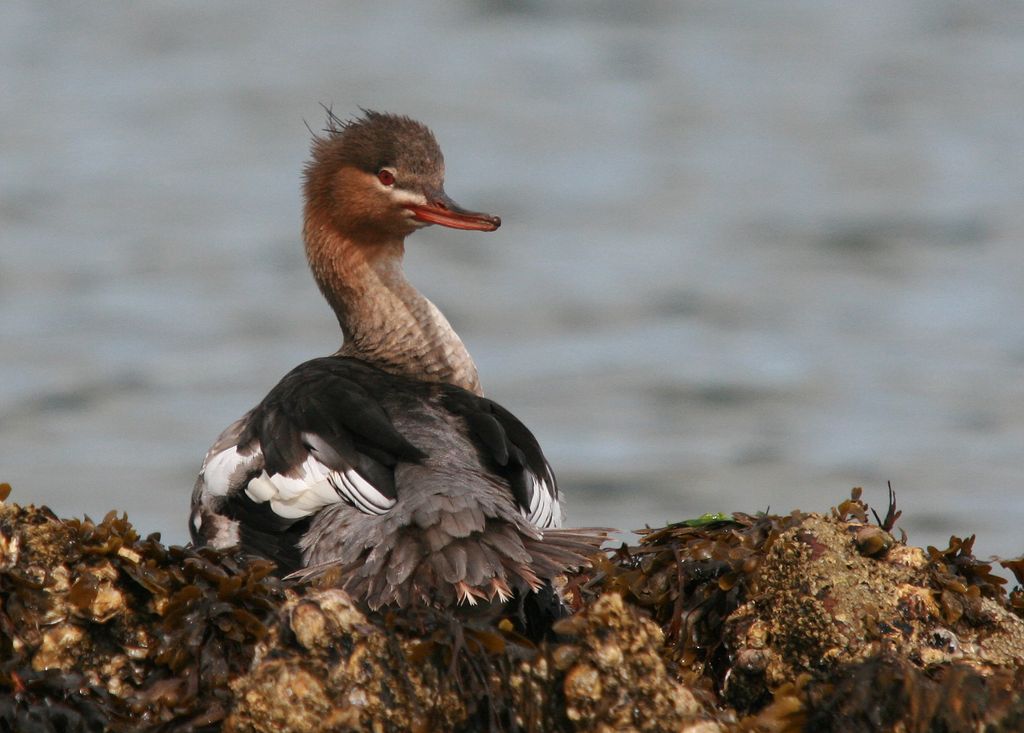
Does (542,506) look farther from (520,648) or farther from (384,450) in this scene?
(520,648)

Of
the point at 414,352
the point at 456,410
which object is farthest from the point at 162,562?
the point at 414,352

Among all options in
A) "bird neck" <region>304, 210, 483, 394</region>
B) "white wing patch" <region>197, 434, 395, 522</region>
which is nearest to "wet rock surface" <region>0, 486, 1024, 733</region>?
"white wing patch" <region>197, 434, 395, 522</region>

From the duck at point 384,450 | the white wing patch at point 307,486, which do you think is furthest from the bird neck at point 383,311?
the white wing patch at point 307,486

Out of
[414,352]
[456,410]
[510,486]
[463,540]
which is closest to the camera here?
[463,540]

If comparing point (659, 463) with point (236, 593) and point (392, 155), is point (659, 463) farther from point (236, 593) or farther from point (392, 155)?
point (236, 593)

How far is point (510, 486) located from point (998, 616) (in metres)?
1.60

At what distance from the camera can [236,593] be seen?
3428 millimetres

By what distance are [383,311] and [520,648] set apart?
3110 millimetres

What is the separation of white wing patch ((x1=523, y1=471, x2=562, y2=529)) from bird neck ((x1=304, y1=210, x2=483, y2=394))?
1.20 m

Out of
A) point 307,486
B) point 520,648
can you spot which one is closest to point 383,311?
point 307,486

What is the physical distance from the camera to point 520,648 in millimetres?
3197

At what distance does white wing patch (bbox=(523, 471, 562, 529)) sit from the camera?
462 cm

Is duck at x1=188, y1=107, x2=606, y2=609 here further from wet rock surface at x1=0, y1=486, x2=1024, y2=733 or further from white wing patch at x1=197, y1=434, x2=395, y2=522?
wet rock surface at x1=0, y1=486, x2=1024, y2=733

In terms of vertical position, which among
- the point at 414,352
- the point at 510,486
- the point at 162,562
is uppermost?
the point at 414,352
